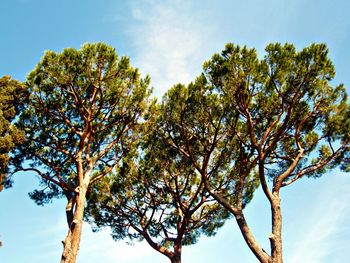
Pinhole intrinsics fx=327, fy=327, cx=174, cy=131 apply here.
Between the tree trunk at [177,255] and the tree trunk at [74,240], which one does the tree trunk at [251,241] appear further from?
the tree trunk at [74,240]

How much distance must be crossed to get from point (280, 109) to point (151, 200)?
6.19 m

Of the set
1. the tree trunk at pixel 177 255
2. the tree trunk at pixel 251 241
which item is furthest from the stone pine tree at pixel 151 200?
the tree trunk at pixel 251 241

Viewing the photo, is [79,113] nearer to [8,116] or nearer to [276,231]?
[8,116]

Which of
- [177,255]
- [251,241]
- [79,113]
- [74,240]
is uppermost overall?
[79,113]

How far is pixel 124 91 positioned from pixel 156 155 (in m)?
2.65

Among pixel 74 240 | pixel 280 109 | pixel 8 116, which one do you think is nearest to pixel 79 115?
pixel 8 116

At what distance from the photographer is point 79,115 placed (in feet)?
36.7

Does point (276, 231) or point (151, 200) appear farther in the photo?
point (151, 200)

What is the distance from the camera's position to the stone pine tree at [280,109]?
29.5 feet

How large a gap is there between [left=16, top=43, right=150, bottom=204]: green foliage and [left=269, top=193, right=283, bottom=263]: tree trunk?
5.48 meters

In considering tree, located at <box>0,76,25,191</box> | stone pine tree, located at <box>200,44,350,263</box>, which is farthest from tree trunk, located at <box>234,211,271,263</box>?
tree, located at <box>0,76,25,191</box>

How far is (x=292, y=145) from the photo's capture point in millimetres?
10508

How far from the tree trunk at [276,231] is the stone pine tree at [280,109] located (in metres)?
0.02

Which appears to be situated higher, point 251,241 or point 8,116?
point 8,116
